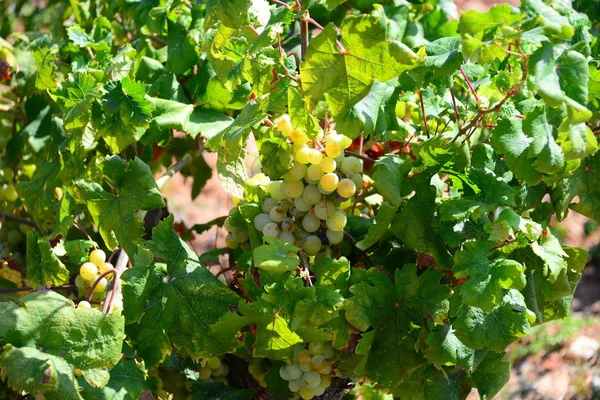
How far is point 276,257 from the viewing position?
1166mm

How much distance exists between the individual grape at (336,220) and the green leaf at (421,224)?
0.09 metres

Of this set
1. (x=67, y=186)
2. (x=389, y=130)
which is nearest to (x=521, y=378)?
(x=389, y=130)

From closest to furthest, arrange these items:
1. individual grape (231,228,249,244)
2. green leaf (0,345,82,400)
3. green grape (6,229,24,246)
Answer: green leaf (0,345,82,400), individual grape (231,228,249,244), green grape (6,229,24,246)

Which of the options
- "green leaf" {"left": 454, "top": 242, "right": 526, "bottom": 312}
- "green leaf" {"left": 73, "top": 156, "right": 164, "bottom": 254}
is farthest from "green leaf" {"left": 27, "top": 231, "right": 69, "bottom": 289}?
"green leaf" {"left": 454, "top": 242, "right": 526, "bottom": 312}

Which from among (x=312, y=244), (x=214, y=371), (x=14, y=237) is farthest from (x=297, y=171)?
(x=14, y=237)

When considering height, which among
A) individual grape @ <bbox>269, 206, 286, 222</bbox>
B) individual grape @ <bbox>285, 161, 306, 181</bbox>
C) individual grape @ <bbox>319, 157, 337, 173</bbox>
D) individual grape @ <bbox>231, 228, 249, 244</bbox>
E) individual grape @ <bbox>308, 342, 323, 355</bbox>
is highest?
individual grape @ <bbox>319, 157, 337, 173</bbox>

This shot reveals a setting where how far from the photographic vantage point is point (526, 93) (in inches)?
49.5

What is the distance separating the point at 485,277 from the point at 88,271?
724mm

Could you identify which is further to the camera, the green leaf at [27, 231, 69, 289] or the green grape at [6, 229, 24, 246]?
the green grape at [6, 229, 24, 246]

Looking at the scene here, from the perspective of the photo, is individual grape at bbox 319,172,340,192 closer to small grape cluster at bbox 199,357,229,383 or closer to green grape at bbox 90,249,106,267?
green grape at bbox 90,249,106,267

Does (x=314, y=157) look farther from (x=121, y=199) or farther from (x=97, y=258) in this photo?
(x=97, y=258)

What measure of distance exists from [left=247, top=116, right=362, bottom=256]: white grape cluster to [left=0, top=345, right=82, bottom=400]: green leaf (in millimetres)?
388

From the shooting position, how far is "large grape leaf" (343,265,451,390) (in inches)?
49.8

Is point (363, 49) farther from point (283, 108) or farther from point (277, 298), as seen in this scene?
point (277, 298)
